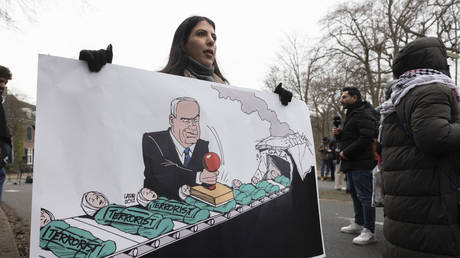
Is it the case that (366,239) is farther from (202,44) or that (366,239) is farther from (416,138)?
(202,44)

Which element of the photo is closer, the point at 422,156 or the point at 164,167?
the point at 164,167

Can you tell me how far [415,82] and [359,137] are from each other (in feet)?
7.27

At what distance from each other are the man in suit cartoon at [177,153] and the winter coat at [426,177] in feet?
3.50

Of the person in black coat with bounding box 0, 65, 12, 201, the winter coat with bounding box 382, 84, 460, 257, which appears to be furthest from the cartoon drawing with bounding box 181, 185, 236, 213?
the person in black coat with bounding box 0, 65, 12, 201

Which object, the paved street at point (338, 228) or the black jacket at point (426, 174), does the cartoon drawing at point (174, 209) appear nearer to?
the black jacket at point (426, 174)

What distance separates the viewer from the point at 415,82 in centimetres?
158

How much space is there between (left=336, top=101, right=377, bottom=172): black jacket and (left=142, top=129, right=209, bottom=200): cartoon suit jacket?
2.93m

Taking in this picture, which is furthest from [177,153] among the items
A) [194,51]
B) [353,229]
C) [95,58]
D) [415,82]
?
[353,229]

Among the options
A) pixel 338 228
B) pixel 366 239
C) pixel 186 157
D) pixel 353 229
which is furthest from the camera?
pixel 338 228

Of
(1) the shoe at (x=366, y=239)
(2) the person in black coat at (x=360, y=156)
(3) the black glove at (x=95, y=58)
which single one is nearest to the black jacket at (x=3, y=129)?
(3) the black glove at (x=95, y=58)

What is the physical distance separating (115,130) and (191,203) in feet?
1.34

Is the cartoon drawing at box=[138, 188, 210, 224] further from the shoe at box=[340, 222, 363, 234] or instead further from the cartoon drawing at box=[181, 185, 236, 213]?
the shoe at box=[340, 222, 363, 234]

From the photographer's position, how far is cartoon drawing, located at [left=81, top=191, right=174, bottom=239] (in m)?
0.99

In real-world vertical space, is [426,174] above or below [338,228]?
above
